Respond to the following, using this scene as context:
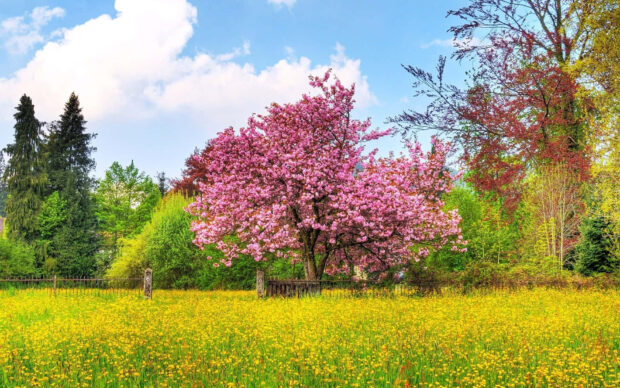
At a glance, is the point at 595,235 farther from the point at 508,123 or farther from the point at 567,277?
the point at 508,123

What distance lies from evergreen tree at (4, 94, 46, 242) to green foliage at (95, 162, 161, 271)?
6.10m

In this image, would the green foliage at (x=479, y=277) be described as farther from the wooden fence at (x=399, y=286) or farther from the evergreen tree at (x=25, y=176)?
the evergreen tree at (x=25, y=176)

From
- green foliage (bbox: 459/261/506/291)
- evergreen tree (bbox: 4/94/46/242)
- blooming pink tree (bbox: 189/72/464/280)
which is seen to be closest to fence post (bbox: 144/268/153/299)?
blooming pink tree (bbox: 189/72/464/280)

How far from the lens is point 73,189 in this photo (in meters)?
42.2

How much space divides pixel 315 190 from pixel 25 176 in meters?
35.7

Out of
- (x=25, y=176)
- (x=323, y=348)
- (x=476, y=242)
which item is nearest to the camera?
(x=323, y=348)

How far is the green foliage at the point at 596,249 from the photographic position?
72.1 feet

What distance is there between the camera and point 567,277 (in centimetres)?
1942

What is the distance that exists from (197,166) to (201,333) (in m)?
30.5

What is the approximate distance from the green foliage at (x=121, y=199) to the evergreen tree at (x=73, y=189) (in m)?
1.98

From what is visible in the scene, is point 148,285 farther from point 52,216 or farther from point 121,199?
point 121,199

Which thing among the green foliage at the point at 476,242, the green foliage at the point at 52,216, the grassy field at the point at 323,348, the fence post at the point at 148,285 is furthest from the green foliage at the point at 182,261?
the green foliage at the point at 52,216

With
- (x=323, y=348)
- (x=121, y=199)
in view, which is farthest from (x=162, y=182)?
(x=323, y=348)

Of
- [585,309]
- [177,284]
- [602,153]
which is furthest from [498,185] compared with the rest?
[177,284]
